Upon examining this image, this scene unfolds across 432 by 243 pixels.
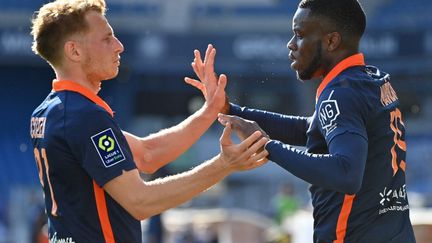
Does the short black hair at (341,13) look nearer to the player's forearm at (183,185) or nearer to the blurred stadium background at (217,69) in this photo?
the player's forearm at (183,185)

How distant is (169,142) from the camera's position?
5.62 meters

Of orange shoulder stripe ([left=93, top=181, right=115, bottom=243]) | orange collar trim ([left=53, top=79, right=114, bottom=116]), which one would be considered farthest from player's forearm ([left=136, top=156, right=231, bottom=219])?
orange collar trim ([left=53, top=79, right=114, bottom=116])

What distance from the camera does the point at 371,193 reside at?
14.6ft

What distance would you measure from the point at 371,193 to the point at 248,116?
1.06m

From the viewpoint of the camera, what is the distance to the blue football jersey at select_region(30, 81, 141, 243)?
442 cm

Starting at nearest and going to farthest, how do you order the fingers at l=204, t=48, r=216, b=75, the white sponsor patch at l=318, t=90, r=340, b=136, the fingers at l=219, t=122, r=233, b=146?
1. the white sponsor patch at l=318, t=90, r=340, b=136
2. the fingers at l=219, t=122, r=233, b=146
3. the fingers at l=204, t=48, r=216, b=75

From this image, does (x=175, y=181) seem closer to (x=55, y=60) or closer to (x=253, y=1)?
(x=55, y=60)

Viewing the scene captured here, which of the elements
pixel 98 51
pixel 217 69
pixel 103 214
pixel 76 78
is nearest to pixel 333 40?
pixel 98 51

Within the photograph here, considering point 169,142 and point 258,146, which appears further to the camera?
point 169,142

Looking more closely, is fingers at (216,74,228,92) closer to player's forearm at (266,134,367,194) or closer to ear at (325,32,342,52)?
ear at (325,32,342,52)

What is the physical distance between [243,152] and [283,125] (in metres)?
0.74

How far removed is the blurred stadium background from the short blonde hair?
18759 millimetres

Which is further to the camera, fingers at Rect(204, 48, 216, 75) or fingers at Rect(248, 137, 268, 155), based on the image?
fingers at Rect(204, 48, 216, 75)

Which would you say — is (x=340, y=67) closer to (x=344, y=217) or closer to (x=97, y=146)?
(x=344, y=217)
